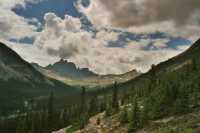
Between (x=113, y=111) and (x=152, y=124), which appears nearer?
(x=152, y=124)

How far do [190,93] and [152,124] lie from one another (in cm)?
2138

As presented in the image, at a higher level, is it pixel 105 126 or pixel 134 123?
pixel 134 123

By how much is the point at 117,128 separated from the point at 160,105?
1120cm

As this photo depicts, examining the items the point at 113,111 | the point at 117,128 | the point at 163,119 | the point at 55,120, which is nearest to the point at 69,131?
the point at 113,111

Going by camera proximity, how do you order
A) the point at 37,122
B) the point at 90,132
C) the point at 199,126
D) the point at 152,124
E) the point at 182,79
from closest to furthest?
the point at 199,126, the point at 152,124, the point at 90,132, the point at 182,79, the point at 37,122

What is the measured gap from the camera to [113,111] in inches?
3900

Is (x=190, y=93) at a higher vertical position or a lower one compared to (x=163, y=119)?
higher

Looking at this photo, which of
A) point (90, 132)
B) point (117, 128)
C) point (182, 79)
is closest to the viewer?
point (117, 128)

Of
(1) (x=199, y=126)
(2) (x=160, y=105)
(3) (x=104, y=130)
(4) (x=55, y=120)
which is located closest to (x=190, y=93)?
(2) (x=160, y=105)

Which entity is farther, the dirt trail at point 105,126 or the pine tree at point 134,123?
the dirt trail at point 105,126

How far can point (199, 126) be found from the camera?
201 feet

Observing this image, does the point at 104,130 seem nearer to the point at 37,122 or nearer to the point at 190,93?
the point at 190,93

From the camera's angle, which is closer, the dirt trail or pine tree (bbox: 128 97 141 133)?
pine tree (bbox: 128 97 141 133)

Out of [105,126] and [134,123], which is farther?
[105,126]
